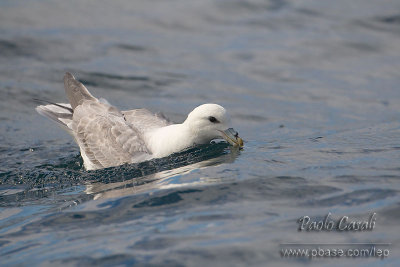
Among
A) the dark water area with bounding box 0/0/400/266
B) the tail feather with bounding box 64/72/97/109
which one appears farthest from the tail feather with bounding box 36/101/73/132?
the dark water area with bounding box 0/0/400/266

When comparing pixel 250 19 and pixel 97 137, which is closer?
pixel 97 137

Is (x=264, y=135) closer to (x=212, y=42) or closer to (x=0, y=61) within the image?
(x=212, y=42)

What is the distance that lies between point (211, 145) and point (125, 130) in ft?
3.57

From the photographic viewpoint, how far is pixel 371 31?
13766 millimetres

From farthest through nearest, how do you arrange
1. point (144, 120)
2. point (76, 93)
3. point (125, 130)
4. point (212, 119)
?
1. point (76, 93)
2. point (144, 120)
3. point (125, 130)
4. point (212, 119)

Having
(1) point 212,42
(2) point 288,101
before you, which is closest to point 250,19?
(1) point 212,42

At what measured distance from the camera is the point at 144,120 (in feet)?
27.1

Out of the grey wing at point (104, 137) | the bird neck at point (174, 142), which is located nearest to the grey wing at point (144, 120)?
the grey wing at point (104, 137)

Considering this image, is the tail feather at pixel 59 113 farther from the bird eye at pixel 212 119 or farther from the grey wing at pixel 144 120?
the bird eye at pixel 212 119

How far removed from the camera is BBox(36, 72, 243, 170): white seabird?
7.33 m

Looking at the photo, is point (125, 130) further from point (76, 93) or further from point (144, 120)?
point (76, 93)

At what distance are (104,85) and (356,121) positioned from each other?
15.5 feet

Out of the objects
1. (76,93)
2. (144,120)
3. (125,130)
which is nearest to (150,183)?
(125,130)

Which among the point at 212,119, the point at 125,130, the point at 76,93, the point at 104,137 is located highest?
the point at 76,93
